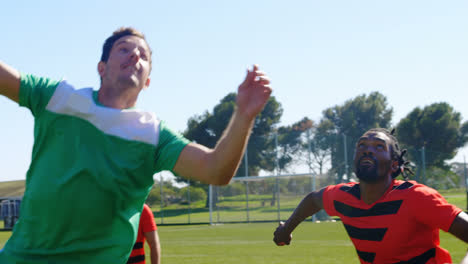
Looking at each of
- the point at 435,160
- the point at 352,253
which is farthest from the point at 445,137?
the point at 352,253

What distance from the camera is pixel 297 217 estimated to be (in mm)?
5582

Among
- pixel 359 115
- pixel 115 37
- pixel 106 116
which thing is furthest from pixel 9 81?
pixel 359 115

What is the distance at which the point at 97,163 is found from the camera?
2.51 m

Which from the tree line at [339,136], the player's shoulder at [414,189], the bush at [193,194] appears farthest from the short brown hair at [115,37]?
the bush at [193,194]

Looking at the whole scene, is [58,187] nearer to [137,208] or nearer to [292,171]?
[137,208]

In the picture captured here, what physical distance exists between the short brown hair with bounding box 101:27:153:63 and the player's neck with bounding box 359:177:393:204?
2.84 m

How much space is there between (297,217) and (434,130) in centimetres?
5143

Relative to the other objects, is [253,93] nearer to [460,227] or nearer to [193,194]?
[460,227]

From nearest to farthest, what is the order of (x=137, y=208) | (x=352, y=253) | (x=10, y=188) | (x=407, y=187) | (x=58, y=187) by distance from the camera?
(x=58, y=187)
(x=137, y=208)
(x=407, y=187)
(x=352, y=253)
(x=10, y=188)

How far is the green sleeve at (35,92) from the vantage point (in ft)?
8.45

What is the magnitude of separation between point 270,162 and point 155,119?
33579mm

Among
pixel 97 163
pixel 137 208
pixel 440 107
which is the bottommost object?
pixel 137 208

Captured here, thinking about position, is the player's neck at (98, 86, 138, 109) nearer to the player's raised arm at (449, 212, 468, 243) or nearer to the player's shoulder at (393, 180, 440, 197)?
the player's raised arm at (449, 212, 468, 243)

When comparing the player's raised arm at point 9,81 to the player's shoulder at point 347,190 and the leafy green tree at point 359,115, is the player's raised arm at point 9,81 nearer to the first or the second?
the player's shoulder at point 347,190
